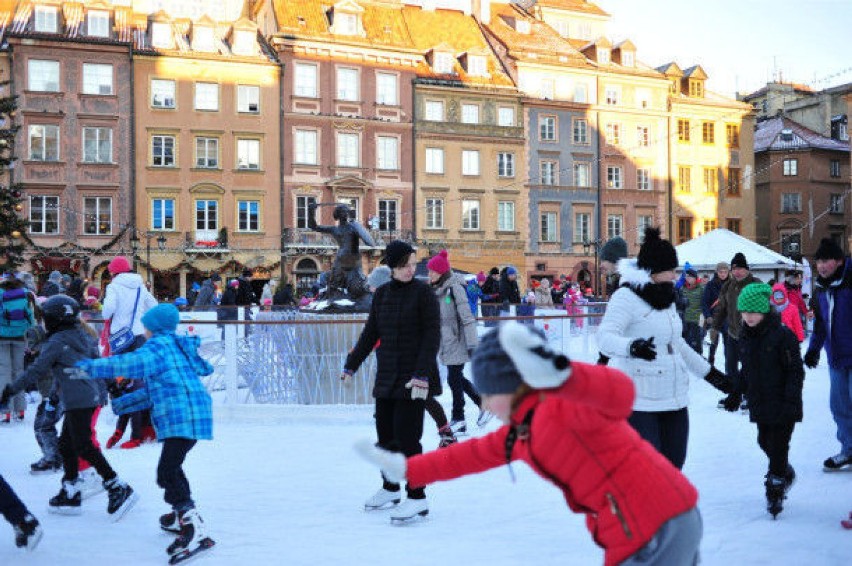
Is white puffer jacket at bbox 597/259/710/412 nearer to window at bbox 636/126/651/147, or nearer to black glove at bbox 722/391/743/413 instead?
black glove at bbox 722/391/743/413

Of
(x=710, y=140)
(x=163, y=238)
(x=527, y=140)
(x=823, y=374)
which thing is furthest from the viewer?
(x=710, y=140)

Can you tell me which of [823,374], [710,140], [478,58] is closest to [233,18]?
[478,58]

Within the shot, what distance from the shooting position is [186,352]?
17.7ft

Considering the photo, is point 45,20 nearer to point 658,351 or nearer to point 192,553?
point 192,553

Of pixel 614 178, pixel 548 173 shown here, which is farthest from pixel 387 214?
pixel 614 178

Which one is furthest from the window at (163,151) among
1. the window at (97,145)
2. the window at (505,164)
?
the window at (505,164)

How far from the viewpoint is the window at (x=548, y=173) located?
46344 millimetres

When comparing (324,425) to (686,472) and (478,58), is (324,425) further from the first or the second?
(478,58)

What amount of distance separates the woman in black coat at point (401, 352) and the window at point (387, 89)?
3685cm

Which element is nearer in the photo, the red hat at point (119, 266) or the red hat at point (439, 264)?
the red hat at point (439, 264)

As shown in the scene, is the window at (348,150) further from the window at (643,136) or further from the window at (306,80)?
the window at (643,136)

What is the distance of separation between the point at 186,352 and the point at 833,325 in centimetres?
515

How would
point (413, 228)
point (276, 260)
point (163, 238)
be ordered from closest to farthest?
point (163, 238), point (276, 260), point (413, 228)

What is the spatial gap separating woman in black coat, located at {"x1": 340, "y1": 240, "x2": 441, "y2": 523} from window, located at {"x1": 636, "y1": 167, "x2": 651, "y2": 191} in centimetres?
4520
